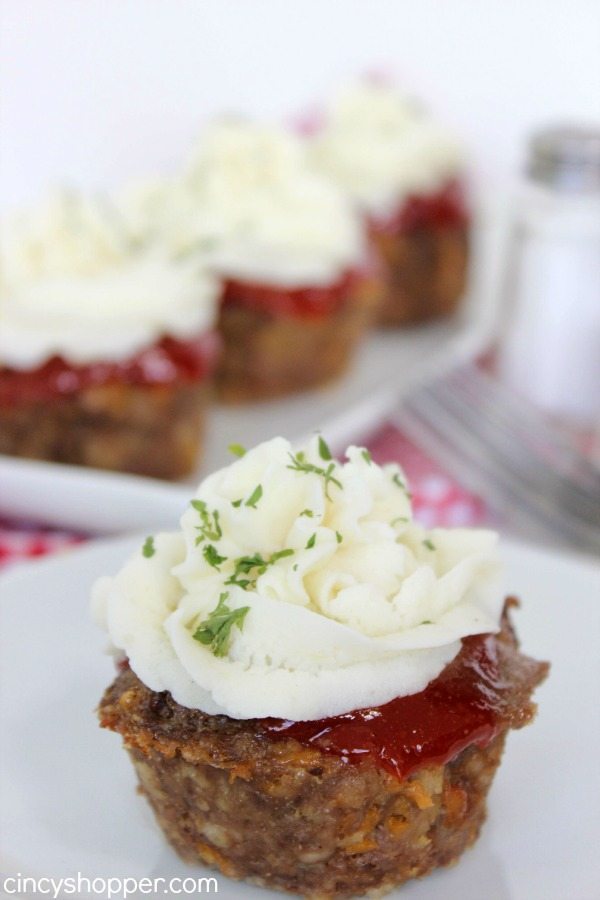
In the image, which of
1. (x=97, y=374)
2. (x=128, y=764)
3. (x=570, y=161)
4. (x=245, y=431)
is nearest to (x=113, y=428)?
(x=97, y=374)

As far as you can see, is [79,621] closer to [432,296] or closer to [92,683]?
[92,683]

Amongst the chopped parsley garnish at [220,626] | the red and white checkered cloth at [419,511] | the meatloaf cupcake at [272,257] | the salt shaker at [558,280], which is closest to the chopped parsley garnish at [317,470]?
the chopped parsley garnish at [220,626]

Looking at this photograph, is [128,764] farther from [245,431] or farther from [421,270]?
[421,270]

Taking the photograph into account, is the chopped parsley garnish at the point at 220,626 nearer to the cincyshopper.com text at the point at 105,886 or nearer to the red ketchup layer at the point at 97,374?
the cincyshopper.com text at the point at 105,886

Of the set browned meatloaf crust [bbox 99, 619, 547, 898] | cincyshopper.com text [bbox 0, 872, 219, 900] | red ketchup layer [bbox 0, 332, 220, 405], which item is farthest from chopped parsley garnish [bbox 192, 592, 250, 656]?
red ketchup layer [bbox 0, 332, 220, 405]

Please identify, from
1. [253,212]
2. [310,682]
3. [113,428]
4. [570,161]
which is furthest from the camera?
[570,161]

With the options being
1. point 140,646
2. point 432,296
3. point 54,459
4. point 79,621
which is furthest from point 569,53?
point 140,646

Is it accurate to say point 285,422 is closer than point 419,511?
No
